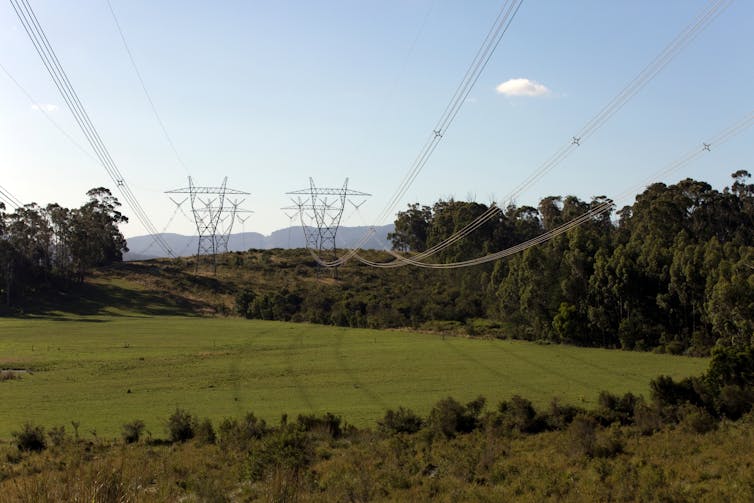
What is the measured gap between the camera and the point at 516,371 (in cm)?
5494

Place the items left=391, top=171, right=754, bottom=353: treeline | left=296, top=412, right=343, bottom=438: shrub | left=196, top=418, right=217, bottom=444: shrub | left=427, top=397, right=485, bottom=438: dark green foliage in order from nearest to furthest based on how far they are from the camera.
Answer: left=196, top=418, right=217, bottom=444: shrub < left=296, top=412, right=343, bottom=438: shrub < left=427, top=397, right=485, bottom=438: dark green foliage < left=391, top=171, right=754, bottom=353: treeline

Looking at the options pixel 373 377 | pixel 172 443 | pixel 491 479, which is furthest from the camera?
pixel 373 377

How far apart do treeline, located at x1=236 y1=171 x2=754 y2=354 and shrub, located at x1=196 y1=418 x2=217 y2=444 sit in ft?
141

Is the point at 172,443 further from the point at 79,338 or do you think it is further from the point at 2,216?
the point at 2,216

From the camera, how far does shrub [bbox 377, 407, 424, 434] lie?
3456cm

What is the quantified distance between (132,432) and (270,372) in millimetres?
21314

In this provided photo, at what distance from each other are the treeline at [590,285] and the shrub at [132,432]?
1797 inches

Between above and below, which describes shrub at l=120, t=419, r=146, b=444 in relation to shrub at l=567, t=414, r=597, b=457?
below

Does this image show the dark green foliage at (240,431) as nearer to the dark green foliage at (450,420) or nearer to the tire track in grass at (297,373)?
the tire track in grass at (297,373)

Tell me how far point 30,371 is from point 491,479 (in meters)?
43.0

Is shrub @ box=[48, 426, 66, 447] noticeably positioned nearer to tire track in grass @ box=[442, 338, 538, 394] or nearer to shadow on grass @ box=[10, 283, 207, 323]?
tire track in grass @ box=[442, 338, 538, 394]

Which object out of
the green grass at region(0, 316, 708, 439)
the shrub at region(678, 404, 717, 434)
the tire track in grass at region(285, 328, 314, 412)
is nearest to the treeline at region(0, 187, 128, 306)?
the green grass at region(0, 316, 708, 439)

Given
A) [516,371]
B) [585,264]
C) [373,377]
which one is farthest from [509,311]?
[373,377]

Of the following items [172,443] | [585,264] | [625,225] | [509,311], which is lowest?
[172,443]
